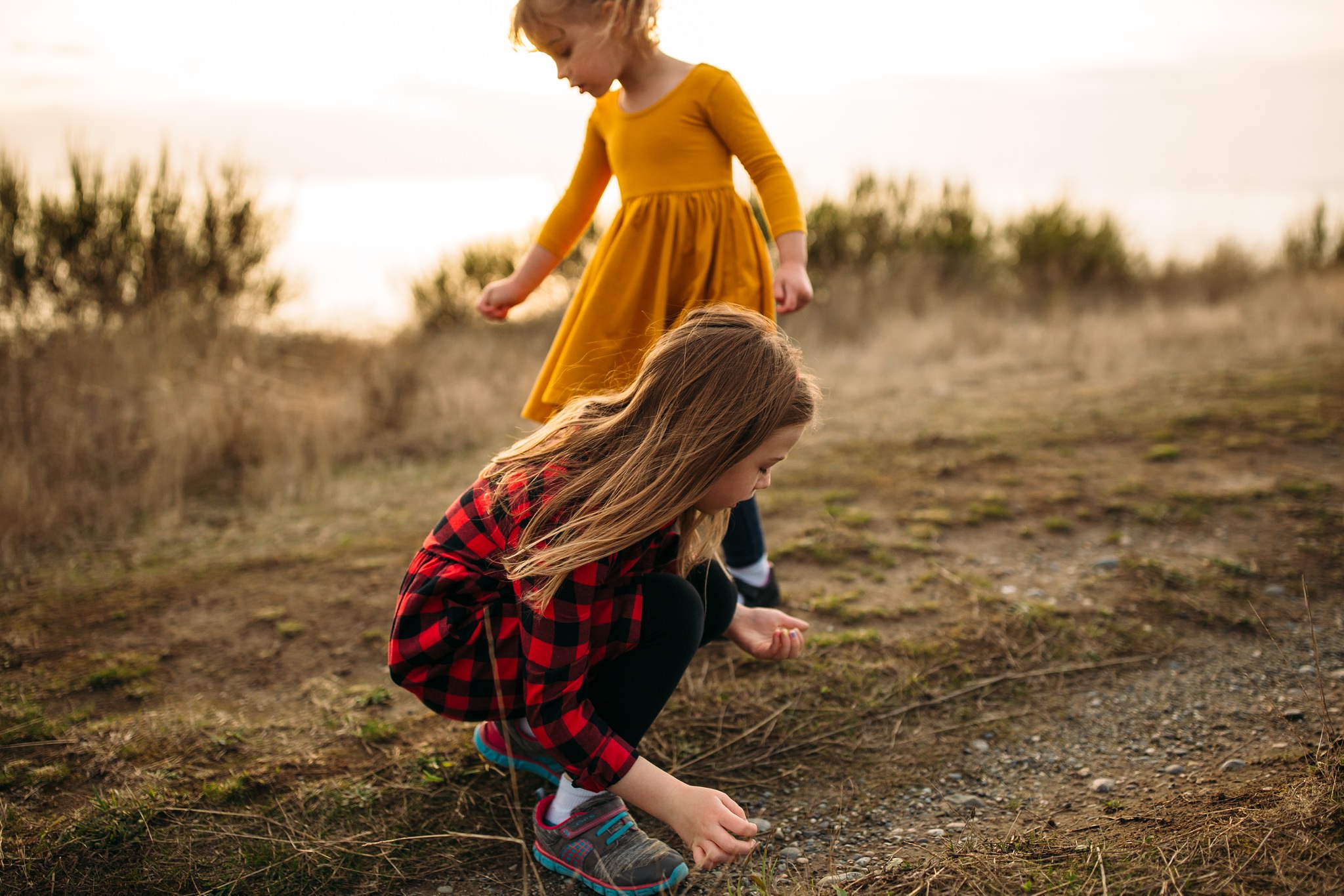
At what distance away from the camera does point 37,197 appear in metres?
5.17

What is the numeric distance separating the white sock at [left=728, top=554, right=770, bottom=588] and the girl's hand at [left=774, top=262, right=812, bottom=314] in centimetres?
66

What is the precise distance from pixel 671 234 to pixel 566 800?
1146 mm

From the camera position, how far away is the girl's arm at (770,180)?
2.02m

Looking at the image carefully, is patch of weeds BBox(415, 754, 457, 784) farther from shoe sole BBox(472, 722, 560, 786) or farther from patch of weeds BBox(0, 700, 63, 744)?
patch of weeds BBox(0, 700, 63, 744)

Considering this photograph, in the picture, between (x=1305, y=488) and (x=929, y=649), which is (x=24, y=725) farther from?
(x=1305, y=488)

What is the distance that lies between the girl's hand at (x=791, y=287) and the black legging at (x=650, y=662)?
0.75 meters

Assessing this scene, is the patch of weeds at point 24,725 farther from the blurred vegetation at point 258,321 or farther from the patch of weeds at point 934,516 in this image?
the patch of weeds at point 934,516

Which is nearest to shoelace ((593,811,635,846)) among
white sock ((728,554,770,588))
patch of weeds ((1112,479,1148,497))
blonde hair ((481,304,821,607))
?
blonde hair ((481,304,821,607))

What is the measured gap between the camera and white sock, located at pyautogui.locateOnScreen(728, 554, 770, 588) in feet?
7.72

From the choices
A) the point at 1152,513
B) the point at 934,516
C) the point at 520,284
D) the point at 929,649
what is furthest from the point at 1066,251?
the point at 520,284

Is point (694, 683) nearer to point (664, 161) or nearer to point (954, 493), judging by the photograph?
point (664, 161)

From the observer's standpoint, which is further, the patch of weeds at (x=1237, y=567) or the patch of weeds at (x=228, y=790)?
the patch of weeds at (x=1237, y=567)

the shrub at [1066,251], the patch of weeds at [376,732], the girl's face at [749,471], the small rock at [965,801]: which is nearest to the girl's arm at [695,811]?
the girl's face at [749,471]

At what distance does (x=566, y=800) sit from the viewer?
1.63 metres
